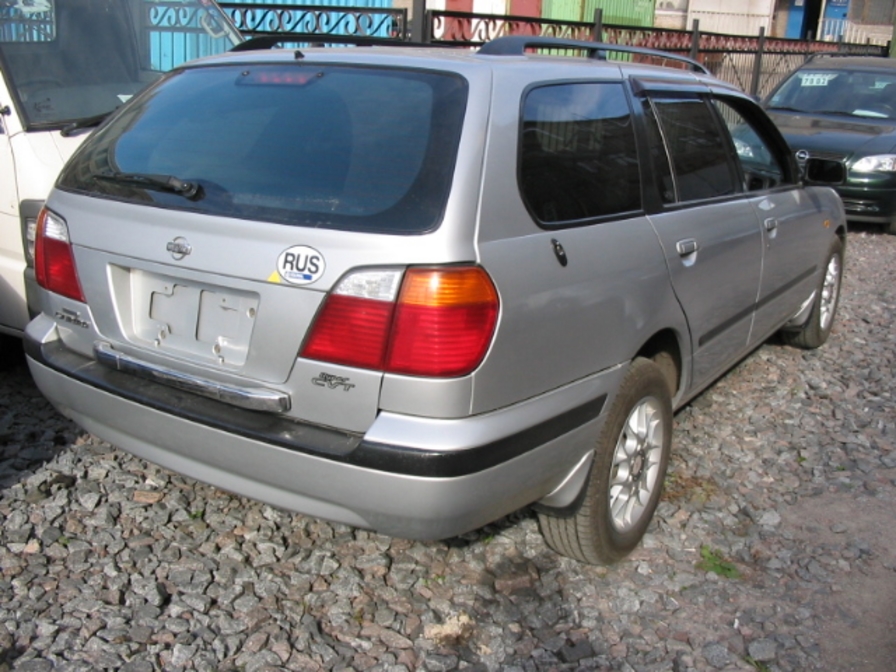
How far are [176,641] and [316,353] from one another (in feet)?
3.42

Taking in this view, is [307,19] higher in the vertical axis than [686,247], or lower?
higher

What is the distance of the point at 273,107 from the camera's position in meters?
3.00

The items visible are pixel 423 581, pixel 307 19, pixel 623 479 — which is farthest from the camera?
pixel 307 19

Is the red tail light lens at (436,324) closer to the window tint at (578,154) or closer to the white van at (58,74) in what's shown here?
the window tint at (578,154)

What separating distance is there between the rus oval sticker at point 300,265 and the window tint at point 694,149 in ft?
5.08

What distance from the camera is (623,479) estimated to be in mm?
3422

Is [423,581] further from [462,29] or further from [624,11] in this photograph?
[624,11]

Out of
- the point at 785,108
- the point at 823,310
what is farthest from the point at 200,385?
the point at 785,108

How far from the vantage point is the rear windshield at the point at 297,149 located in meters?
2.64

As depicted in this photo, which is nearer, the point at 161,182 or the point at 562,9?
the point at 161,182

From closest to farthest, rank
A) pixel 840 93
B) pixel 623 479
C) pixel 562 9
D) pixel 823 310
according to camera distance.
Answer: pixel 623 479 → pixel 823 310 → pixel 840 93 → pixel 562 9

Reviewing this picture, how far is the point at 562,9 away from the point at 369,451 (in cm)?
1883

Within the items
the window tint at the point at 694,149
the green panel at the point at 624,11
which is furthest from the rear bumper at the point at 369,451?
the green panel at the point at 624,11

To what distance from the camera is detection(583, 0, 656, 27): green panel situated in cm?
2046
